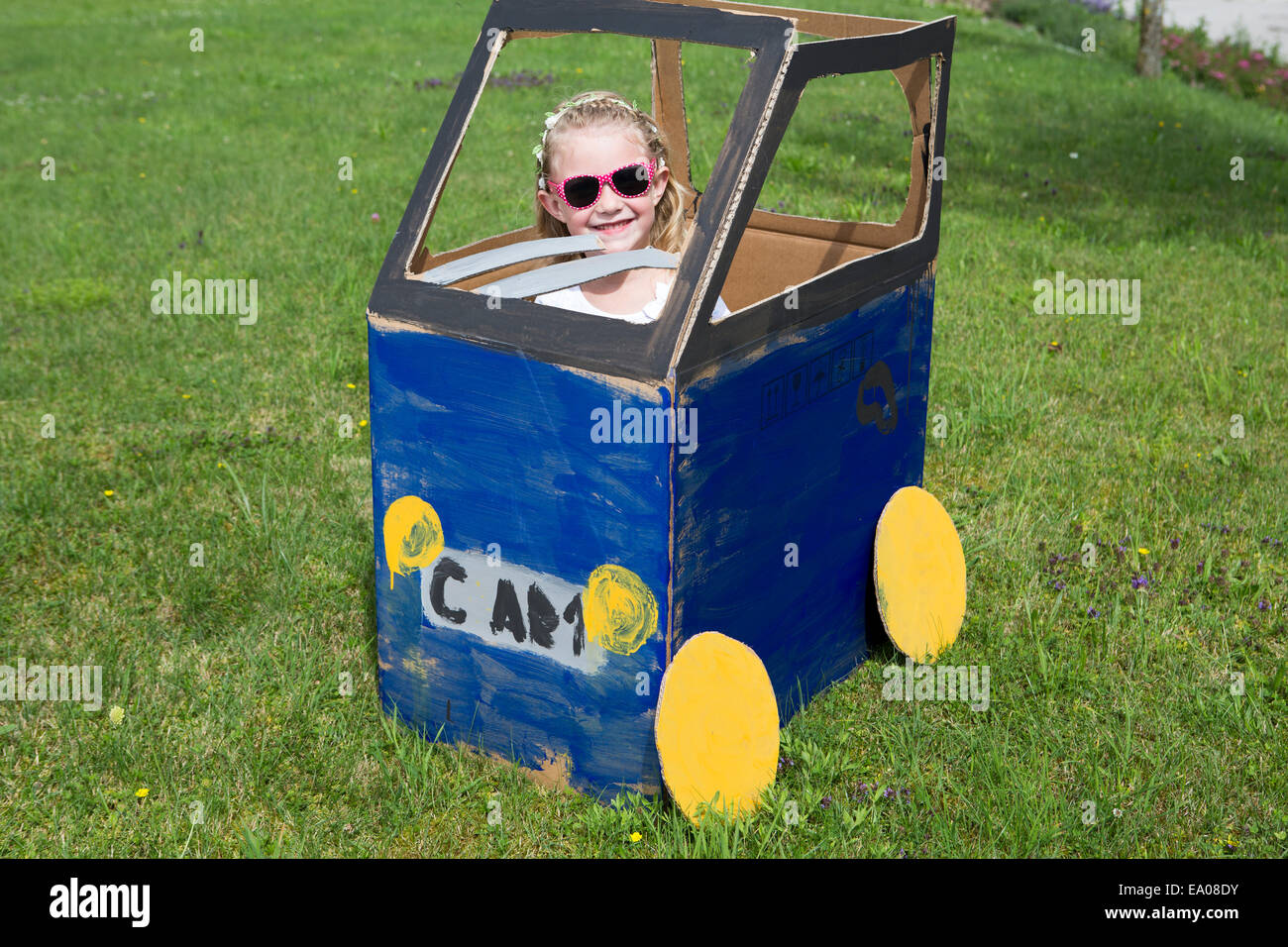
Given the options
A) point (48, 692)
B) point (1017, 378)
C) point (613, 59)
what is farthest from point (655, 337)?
point (613, 59)

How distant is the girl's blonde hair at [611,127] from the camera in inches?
103

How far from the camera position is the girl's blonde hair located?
262 cm

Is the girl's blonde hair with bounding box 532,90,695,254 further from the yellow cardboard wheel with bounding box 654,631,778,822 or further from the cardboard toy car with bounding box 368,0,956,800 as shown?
the yellow cardboard wheel with bounding box 654,631,778,822

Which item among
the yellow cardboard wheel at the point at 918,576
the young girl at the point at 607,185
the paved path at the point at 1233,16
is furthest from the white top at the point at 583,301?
the paved path at the point at 1233,16

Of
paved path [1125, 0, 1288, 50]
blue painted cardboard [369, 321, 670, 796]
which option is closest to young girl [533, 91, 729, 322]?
blue painted cardboard [369, 321, 670, 796]

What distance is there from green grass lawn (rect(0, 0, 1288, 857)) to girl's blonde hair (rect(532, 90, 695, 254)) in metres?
1.12

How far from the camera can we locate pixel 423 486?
2.39m

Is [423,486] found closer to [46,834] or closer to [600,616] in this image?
[600,616]

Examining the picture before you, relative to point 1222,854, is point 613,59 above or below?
above

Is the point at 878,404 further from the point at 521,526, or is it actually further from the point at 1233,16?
the point at 1233,16

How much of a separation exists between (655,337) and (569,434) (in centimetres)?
25

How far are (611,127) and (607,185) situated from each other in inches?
5.2

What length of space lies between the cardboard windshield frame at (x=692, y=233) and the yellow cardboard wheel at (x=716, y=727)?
22.2 inches

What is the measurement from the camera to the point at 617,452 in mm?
2115
